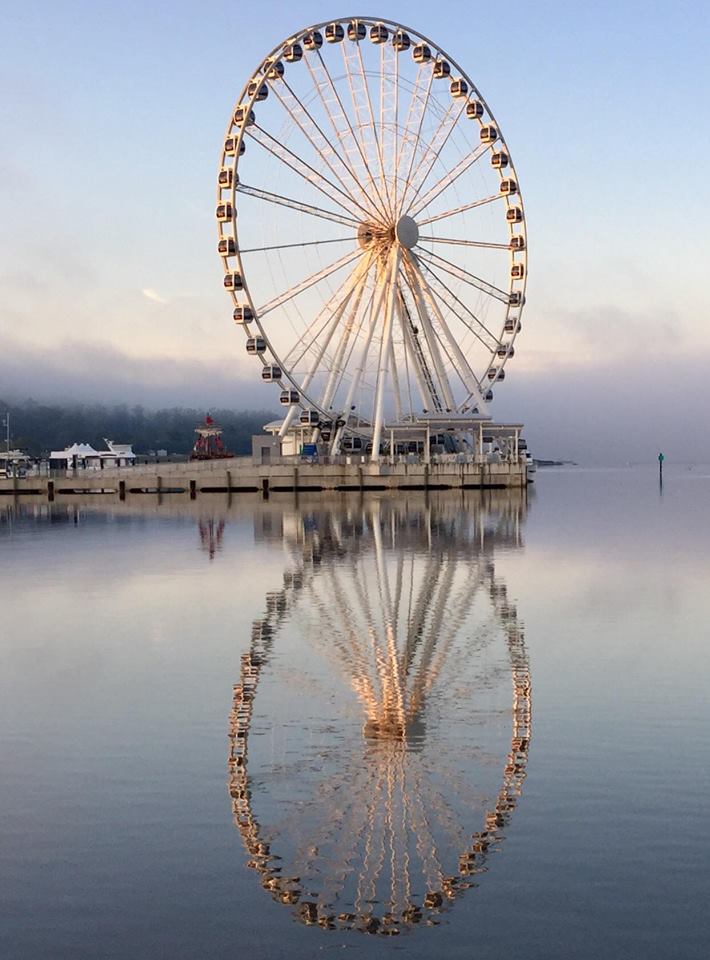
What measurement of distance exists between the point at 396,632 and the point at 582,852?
11.1m

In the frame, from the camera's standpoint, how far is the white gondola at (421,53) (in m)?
71.6

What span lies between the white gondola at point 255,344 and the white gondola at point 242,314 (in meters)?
1.31

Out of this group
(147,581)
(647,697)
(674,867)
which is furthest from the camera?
(147,581)

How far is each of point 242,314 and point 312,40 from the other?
15116 millimetres

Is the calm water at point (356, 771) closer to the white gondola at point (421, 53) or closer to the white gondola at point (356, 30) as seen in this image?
the white gondola at point (356, 30)

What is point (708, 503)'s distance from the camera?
3191 inches

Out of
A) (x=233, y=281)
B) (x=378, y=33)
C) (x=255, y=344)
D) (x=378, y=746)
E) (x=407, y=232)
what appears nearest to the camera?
(x=378, y=746)

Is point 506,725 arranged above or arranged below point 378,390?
below

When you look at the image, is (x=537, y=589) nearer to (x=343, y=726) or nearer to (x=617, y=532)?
(x=343, y=726)

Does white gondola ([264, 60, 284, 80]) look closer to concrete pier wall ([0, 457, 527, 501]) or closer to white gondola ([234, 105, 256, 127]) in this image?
white gondola ([234, 105, 256, 127])

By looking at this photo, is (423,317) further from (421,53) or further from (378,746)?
(378,746)

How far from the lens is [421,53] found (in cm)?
7169

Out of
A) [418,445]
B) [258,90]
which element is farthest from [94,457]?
[258,90]

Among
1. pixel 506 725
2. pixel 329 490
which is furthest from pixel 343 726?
pixel 329 490
